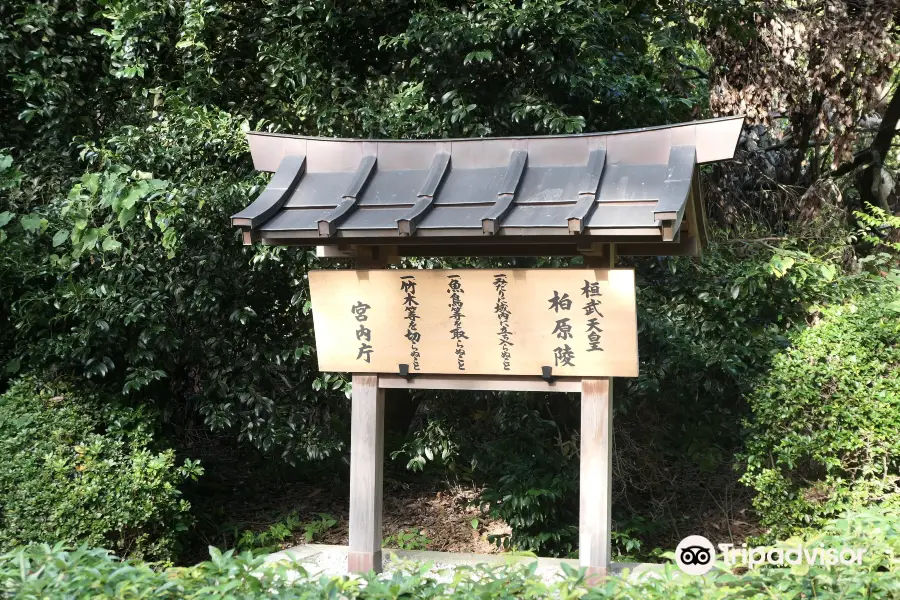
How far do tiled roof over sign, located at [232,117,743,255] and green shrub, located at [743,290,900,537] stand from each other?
1.51 meters

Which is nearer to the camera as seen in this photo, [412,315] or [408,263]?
[412,315]

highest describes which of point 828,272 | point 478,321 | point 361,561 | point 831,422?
point 828,272

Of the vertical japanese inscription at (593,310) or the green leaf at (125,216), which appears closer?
the vertical japanese inscription at (593,310)

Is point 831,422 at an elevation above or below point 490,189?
below

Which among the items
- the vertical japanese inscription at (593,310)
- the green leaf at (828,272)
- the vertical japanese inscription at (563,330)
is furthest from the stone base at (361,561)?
the green leaf at (828,272)

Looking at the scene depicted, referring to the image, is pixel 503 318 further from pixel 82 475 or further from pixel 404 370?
pixel 82 475

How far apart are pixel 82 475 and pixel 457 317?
10.5 feet

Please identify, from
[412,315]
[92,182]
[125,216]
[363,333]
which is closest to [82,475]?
[125,216]

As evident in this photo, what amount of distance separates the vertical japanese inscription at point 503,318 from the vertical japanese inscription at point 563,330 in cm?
27

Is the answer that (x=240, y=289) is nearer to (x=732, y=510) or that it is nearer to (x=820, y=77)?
(x=732, y=510)

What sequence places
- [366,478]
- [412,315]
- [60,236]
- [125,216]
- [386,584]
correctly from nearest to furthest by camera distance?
1. [386,584]
2. [412,315]
3. [366,478]
4. [125,216]
5. [60,236]

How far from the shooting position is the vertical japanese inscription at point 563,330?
14.7ft

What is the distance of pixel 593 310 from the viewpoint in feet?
14.6

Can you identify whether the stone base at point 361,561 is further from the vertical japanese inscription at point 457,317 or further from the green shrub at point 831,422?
the green shrub at point 831,422
